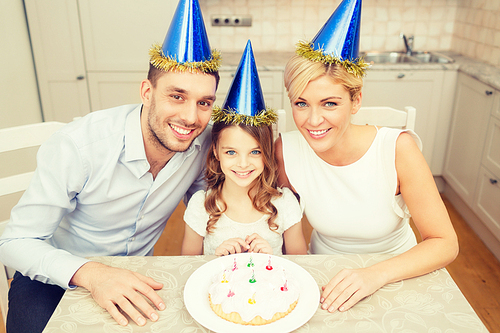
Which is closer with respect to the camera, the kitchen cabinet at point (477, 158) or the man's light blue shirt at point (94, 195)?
the man's light blue shirt at point (94, 195)

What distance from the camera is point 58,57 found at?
10.1 feet

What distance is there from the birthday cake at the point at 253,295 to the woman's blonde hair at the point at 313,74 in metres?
0.54

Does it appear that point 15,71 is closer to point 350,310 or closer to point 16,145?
point 16,145

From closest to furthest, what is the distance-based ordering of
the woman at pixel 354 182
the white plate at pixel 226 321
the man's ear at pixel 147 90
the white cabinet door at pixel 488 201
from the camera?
the white plate at pixel 226 321 < the woman at pixel 354 182 < the man's ear at pixel 147 90 < the white cabinet door at pixel 488 201

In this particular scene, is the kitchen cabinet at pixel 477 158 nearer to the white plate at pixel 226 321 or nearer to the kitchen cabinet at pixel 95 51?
the kitchen cabinet at pixel 95 51

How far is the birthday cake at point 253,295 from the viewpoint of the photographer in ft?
3.05

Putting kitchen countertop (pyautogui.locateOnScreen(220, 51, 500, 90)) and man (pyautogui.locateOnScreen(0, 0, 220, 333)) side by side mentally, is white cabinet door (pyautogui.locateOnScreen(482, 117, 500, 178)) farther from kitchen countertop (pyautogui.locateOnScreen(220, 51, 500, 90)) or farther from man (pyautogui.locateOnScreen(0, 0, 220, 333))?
man (pyautogui.locateOnScreen(0, 0, 220, 333))

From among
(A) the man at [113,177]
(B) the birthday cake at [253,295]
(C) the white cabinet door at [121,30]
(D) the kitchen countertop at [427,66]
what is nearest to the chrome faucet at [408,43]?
(D) the kitchen countertop at [427,66]

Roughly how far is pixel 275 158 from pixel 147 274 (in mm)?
644

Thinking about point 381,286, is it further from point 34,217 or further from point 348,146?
point 34,217

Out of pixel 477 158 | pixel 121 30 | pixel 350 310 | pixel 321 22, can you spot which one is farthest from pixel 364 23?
pixel 350 310

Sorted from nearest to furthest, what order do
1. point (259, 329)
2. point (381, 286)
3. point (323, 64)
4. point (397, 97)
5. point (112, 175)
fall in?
Answer: 1. point (259, 329)
2. point (381, 286)
3. point (323, 64)
4. point (112, 175)
5. point (397, 97)

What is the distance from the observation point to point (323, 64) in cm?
124

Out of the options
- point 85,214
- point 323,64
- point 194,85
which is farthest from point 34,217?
point 323,64
